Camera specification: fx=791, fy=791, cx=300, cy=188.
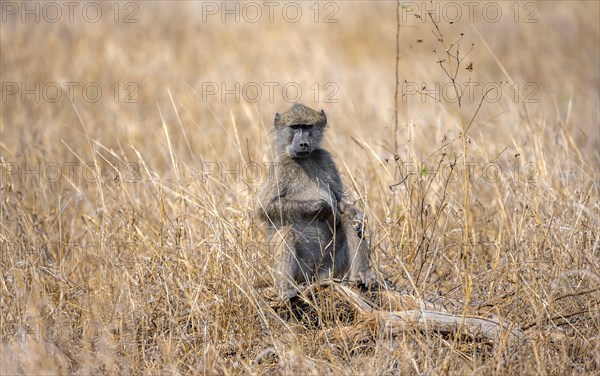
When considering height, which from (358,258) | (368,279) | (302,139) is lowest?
(368,279)

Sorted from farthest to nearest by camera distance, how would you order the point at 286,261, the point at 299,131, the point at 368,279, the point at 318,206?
the point at 299,131 → the point at 318,206 → the point at 286,261 → the point at 368,279

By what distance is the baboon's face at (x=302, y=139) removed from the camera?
17.1 ft

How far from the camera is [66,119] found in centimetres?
1054

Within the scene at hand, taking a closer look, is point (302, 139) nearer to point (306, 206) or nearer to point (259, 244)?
point (306, 206)

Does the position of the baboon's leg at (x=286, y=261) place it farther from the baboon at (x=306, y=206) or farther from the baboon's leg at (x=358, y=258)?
the baboon's leg at (x=358, y=258)

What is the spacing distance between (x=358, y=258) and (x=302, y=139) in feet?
2.86

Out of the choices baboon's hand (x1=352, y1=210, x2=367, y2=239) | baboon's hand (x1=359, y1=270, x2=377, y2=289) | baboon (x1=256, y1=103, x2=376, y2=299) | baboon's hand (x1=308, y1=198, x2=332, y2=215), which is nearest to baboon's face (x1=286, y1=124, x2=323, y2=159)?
baboon (x1=256, y1=103, x2=376, y2=299)

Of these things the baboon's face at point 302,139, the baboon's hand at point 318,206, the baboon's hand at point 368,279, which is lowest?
the baboon's hand at point 368,279

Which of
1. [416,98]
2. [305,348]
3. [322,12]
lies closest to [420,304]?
[305,348]

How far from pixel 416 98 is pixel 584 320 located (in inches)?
275

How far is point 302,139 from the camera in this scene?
5.21 m

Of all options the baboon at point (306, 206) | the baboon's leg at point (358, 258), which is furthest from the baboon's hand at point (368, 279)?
the baboon at point (306, 206)

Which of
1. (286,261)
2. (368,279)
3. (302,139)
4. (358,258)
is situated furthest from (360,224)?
(302,139)

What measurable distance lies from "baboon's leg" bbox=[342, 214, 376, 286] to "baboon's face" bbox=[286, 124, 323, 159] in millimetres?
540
